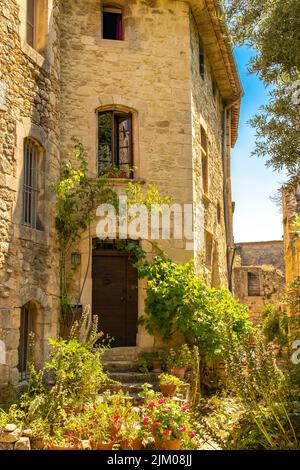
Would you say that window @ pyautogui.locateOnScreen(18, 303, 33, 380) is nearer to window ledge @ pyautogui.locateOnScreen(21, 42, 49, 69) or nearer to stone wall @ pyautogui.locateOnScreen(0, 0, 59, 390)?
stone wall @ pyautogui.locateOnScreen(0, 0, 59, 390)

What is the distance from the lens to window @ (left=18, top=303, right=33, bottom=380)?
8.59 metres

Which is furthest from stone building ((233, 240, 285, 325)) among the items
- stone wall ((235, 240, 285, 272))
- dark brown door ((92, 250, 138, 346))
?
dark brown door ((92, 250, 138, 346))

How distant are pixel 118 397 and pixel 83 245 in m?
4.02

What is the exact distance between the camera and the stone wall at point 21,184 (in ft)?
26.8

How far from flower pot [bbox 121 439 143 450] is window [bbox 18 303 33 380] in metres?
3.04

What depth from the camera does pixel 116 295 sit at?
1088 cm

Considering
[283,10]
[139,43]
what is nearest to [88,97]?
[139,43]

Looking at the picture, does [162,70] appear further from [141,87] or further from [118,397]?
[118,397]

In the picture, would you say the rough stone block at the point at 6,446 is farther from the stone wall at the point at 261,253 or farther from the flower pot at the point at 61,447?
the stone wall at the point at 261,253

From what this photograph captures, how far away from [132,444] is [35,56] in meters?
6.71

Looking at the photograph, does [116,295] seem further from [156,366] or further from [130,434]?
[130,434]

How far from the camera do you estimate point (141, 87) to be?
1112 cm

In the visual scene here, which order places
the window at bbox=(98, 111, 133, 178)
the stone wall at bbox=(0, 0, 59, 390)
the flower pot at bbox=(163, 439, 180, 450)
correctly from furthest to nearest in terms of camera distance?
the window at bbox=(98, 111, 133, 178), the stone wall at bbox=(0, 0, 59, 390), the flower pot at bbox=(163, 439, 180, 450)

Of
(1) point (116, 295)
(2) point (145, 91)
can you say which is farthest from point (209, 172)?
(1) point (116, 295)
